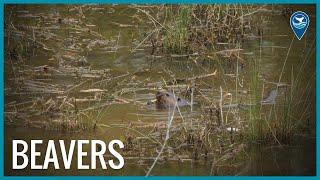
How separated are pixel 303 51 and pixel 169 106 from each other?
3.31 feet

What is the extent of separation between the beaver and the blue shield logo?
0.91 metres

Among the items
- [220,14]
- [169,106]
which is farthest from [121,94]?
[220,14]

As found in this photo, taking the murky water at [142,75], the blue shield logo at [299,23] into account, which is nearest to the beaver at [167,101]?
the murky water at [142,75]

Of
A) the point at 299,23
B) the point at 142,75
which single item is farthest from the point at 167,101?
the point at 299,23

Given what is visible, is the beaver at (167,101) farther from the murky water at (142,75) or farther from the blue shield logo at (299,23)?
the blue shield logo at (299,23)

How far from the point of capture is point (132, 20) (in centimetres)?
669

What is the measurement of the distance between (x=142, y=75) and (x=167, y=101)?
275mm

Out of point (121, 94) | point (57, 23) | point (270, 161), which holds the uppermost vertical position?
point (57, 23)

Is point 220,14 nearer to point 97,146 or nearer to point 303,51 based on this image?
point 303,51

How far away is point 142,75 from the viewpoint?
21.5ft

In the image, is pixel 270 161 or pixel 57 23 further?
pixel 57 23

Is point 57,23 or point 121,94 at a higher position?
point 57,23

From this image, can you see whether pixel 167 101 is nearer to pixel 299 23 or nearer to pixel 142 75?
pixel 142 75

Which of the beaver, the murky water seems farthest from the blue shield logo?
the beaver
